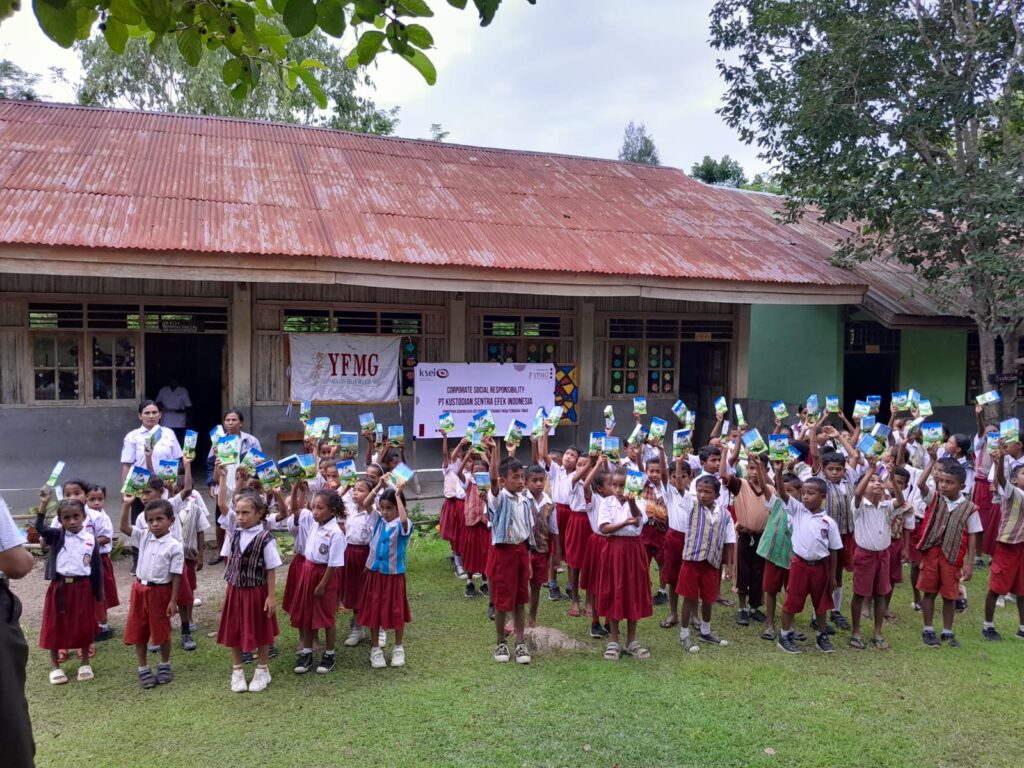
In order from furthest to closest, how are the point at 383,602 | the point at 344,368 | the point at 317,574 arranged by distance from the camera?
the point at 344,368 < the point at 383,602 < the point at 317,574

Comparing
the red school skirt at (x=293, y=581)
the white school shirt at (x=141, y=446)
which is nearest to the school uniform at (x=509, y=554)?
the red school skirt at (x=293, y=581)

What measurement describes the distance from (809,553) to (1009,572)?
166 cm

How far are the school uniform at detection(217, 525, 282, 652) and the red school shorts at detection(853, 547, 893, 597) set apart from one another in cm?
391

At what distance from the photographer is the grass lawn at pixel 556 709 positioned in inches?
150

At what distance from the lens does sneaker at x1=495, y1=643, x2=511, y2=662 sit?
500cm

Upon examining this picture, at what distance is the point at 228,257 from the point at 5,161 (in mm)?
3386

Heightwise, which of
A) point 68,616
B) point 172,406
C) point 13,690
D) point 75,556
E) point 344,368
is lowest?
point 68,616

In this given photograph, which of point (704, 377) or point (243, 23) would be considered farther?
point (704, 377)

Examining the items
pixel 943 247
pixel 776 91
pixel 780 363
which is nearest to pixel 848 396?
pixel 780 363

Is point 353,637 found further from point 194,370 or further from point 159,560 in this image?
point 194,370

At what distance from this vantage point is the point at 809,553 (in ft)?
16.8

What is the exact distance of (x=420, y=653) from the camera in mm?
5156

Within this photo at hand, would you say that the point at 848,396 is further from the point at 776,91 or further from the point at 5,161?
the point at 5,161


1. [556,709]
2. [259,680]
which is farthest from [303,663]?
[556,709]
